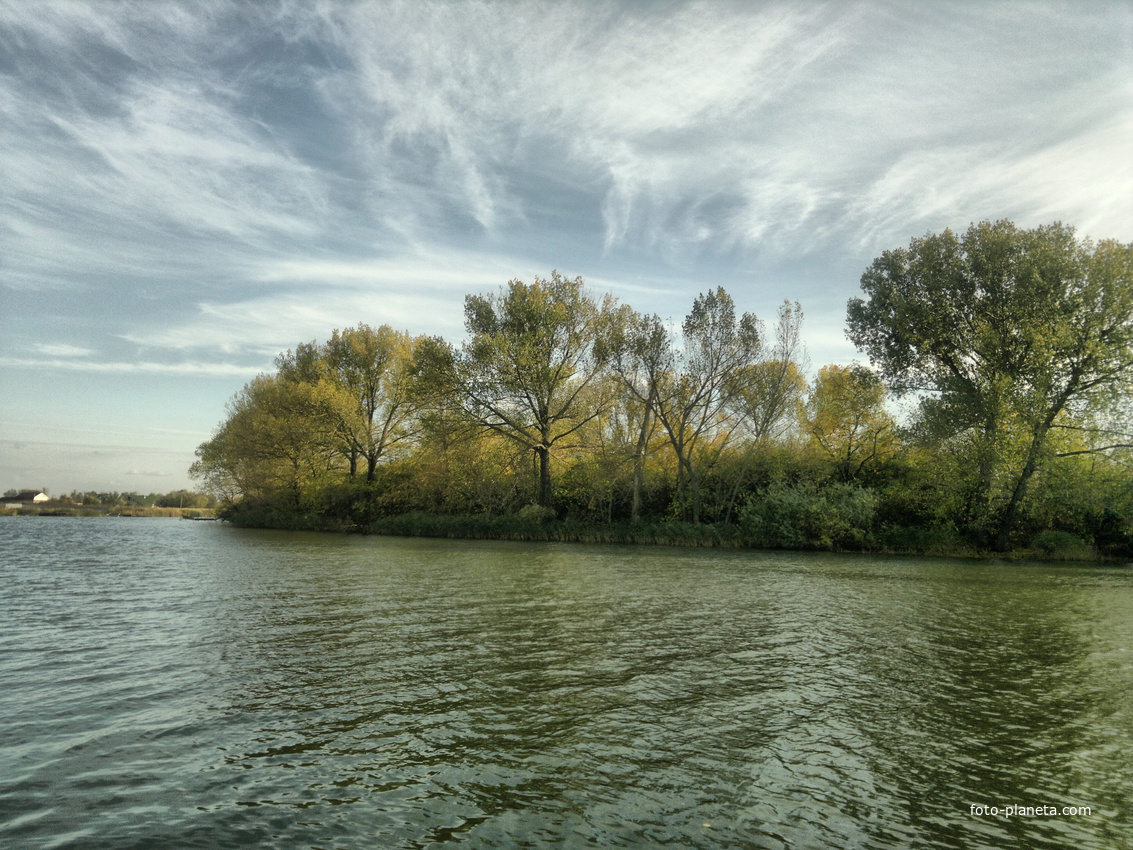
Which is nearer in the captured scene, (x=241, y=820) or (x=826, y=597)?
(x=241, y=820)

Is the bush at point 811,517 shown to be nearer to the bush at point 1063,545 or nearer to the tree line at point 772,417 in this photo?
the tree line at point 772,417

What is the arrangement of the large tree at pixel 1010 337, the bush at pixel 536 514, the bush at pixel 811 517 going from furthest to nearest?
the bush at pixel 536 514 < the bush at pixel 811 517 < the large tree at pixel 1010 337

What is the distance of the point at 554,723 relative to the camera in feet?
24.4

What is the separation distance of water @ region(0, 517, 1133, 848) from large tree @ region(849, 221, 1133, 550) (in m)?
21.0

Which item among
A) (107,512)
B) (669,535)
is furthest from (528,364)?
(107,512)

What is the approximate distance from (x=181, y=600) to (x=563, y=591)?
9570mm

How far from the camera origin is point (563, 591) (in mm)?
18609

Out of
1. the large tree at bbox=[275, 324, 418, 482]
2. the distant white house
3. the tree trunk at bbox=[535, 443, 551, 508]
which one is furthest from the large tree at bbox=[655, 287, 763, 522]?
the distant white house

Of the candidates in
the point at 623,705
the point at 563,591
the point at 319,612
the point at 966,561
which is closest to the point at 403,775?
the point at 623,705

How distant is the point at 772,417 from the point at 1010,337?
13271 mm

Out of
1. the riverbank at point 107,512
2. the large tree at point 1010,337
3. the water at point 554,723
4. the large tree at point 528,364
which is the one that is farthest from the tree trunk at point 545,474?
the riverbank at point 107,512

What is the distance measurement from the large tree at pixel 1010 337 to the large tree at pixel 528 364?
19.7 metres

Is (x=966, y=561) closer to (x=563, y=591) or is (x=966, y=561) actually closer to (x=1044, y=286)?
(x=1044, y=286)

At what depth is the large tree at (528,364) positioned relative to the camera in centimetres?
4500
